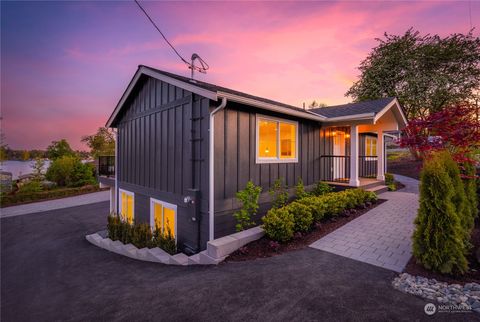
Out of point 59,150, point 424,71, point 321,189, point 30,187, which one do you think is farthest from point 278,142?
point 59,150

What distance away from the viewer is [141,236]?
6668 mm

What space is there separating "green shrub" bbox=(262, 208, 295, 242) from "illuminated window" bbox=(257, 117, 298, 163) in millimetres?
1745

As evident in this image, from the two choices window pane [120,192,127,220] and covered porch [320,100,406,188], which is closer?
covered porch [320,100,406,188]

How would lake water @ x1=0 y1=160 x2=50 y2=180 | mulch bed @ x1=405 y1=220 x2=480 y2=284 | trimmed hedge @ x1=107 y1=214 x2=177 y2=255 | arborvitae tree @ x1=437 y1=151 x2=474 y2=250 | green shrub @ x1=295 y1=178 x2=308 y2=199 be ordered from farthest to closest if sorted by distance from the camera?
lake water @ x1=0 y1=160 x2=50 y2=180 < green shrub @ x1=295 y1=178 x2=308 y2=199 < trimmed hedge @ x1=107 y1=214 x2=177 y2=255 < arborvitae tree @ x1=437 y1=151 x2=474 y2=250 < mulch bed @ x1=405 y1=220 x2=480 y2=284

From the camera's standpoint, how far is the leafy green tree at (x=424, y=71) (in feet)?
55.6

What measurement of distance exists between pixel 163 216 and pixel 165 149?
2.30 meters

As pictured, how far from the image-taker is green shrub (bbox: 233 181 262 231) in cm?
514

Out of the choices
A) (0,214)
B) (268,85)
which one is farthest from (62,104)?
(268,85)

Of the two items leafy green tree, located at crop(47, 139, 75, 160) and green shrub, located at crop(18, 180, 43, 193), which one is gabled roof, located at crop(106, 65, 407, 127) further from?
leafy green tree, located at crop(47, 139, 75, 160)

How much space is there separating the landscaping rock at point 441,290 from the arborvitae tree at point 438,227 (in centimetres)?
31

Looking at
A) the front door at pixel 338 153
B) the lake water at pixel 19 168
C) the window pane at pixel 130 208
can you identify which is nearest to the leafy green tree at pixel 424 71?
the front door at pixel 338 153

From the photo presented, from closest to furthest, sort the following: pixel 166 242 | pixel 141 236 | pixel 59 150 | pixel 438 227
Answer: pixel 438 227 → pixel 166 242 → pixel 141 236 → pixel 59 150

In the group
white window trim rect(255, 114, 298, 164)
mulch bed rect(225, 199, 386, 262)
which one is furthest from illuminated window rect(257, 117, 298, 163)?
mulch bed rect(225, 199, 386, 262)

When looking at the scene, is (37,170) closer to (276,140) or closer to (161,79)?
(161,79)
